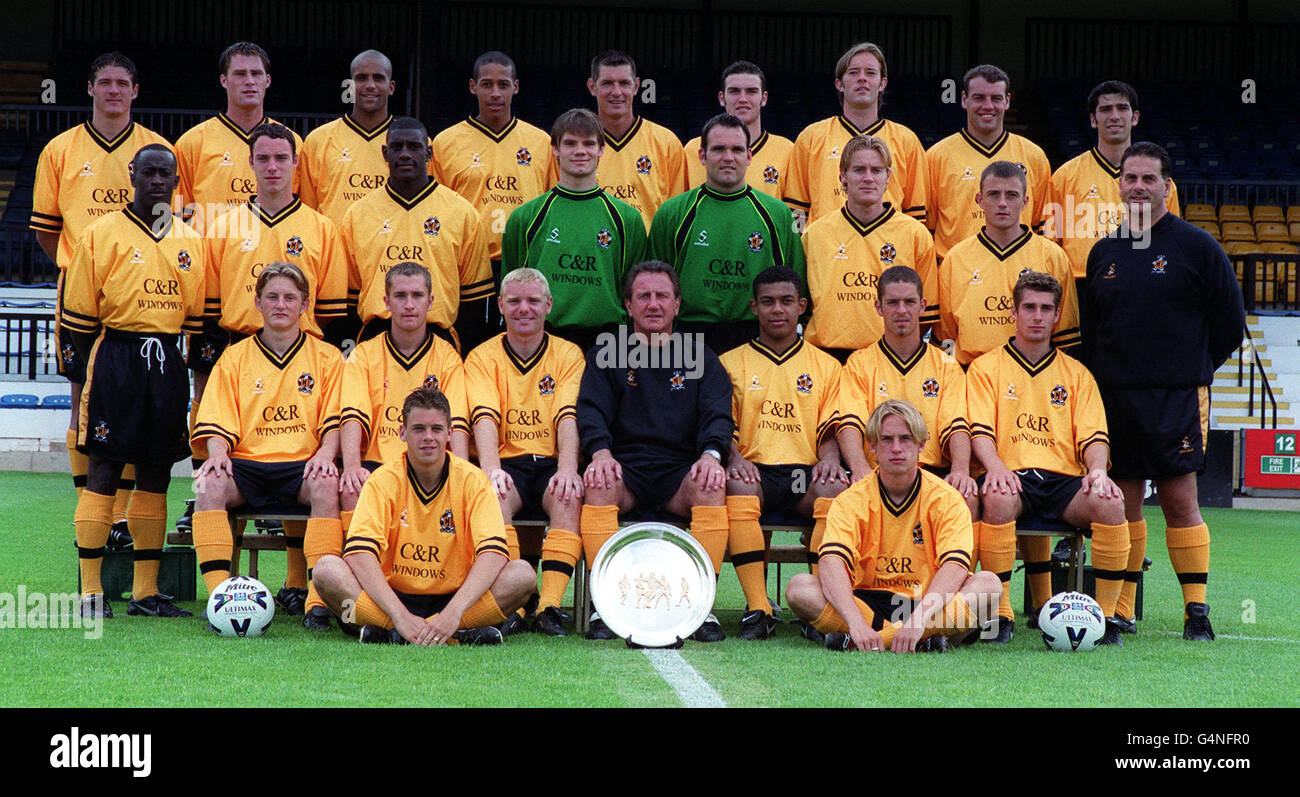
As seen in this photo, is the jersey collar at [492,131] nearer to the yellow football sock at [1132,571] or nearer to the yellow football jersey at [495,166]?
the yellow football jersey at [495,166]

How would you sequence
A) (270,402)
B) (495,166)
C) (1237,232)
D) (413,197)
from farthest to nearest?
(1237,232) → (495,166) → (413,197) → (270,402)

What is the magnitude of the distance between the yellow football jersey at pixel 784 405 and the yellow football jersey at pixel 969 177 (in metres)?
1.25

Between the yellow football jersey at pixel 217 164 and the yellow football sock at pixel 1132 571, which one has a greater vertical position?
the yellow football jersey at pixel 217 164

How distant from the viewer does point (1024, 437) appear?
5684 mm

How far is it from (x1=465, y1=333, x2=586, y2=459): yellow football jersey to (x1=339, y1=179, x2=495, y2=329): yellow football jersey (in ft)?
1.47

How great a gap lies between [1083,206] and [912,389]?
59.2 inches

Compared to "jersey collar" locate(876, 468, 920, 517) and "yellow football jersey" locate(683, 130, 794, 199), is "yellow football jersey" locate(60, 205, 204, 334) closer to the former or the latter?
"yellow football jersey" locate(683, 130, 794, 199)

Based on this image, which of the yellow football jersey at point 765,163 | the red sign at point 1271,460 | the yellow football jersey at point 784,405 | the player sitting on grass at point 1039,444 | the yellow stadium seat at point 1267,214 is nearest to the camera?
the player sitting on grass at point 1039,444

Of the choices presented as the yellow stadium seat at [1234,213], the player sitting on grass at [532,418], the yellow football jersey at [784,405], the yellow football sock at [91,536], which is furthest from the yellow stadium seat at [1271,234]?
the yellow football sock at [91,536]

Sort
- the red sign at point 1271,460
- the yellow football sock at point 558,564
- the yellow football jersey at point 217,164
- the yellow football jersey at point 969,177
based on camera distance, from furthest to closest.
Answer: the red sign at point 1271,460
the yellow football jersey at point 969,177
the yellow football jersey at point 217,164
the yellow football sock at point 558,564

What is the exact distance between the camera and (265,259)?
5953mm

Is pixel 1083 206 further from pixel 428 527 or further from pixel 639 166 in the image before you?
pixel 428 527

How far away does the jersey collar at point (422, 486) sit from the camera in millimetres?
5031

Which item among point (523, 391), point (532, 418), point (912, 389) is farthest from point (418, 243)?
point (912, 389)
